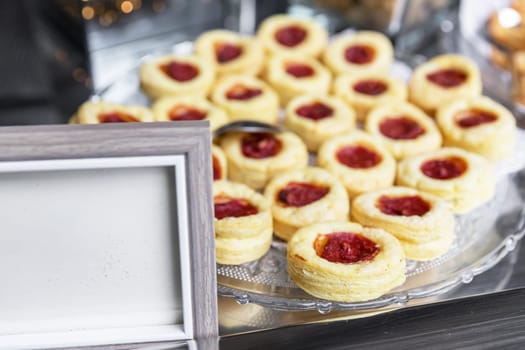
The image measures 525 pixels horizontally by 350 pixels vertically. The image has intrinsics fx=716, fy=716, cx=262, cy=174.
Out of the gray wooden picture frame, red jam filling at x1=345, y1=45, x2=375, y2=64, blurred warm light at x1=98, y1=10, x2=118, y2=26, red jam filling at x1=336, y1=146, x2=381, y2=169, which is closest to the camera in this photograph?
the gray wooden picture frame

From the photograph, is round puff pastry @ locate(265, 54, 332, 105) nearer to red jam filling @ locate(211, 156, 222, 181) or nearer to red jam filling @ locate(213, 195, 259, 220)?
red jam filling @ locate(211, 156, 222, 181)

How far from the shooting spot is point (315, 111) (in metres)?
1.57

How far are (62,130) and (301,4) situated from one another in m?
1.28

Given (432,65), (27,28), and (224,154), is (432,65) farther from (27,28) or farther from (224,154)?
(27,28)

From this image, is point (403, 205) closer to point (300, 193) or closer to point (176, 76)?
point (300, 193)

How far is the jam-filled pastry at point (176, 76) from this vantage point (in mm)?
1597

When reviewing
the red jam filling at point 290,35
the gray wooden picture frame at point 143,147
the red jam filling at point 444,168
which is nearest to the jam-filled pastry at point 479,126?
the red jam filling at point 444,168

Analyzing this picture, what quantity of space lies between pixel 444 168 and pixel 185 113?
1.81 feet

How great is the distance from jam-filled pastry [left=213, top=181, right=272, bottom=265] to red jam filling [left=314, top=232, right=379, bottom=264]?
4.1 inches

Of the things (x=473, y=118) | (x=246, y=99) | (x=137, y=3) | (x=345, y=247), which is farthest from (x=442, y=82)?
(x=137, y=3)

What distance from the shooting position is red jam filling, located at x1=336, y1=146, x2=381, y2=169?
142 cm

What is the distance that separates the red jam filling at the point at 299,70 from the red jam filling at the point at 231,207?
1.76ft

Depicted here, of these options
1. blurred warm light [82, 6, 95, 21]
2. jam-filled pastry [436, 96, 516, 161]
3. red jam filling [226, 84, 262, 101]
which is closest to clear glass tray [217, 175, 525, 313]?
jam-filled pastry [436, 96, 516, 161]

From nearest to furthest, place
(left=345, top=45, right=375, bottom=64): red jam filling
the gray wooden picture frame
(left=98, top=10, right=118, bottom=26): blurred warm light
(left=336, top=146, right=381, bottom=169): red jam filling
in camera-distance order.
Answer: the gray wooden picture frame, (left=336, top=146, right=381, bottom=169): red jam filling, (left=345, top=45, right=375, bottom=64): red jam filling, (left=98, top=10, right=118, bottom=26): blurred warm light
